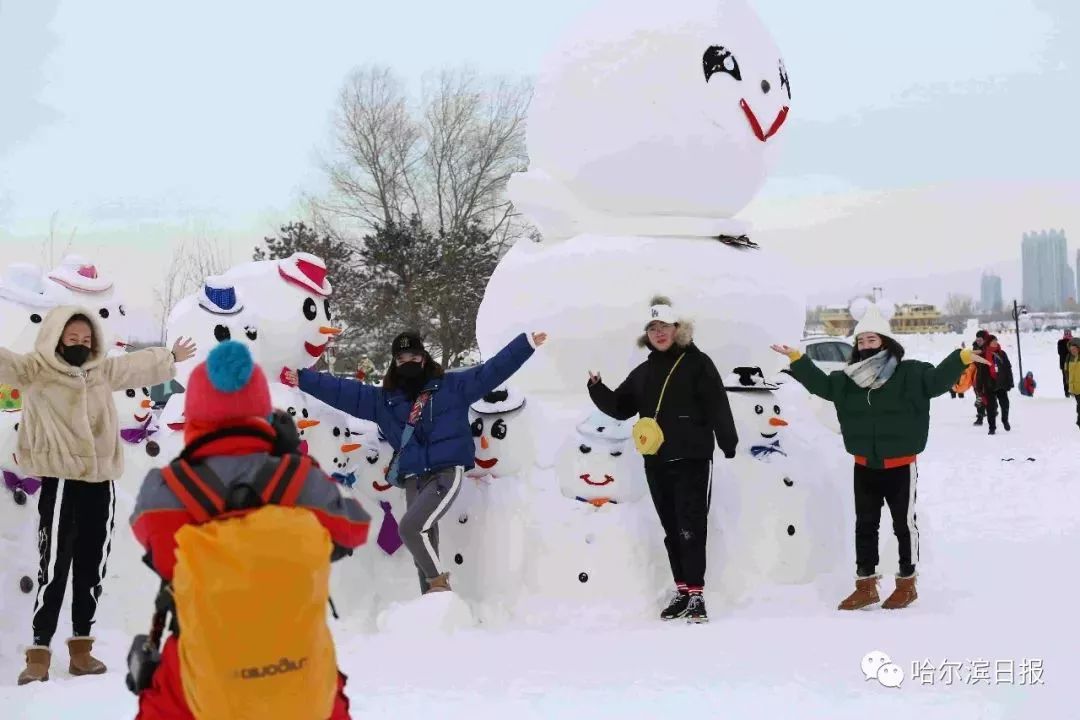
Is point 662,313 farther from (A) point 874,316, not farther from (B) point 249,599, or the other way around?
(B) point 249,599

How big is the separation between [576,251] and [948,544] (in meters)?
3.37

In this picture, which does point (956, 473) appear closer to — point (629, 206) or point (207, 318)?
point (629, 206)

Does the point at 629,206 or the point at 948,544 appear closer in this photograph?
the point at 629,206

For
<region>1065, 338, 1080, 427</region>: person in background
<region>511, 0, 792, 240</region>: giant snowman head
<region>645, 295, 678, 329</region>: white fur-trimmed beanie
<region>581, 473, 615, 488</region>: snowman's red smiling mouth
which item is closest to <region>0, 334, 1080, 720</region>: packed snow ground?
<region>581, 473, 615, 488</region>: snowman's red smiling mouth

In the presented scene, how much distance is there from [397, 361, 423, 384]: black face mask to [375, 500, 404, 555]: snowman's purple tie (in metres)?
0.77

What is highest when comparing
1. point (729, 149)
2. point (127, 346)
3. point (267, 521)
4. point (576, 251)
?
point (729, 149)

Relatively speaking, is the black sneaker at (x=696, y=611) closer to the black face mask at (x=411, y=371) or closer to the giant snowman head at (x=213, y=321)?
the black face mask at (x=411, y=371)

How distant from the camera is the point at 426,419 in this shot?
17.1 ft

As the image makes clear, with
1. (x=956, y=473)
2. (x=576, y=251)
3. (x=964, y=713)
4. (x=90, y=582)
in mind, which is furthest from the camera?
(x=956, y=473)

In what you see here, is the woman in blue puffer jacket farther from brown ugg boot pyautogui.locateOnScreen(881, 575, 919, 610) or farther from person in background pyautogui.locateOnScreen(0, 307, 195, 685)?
brown ugg boot pyautogui.locateOnScreen(881, 575, 919, 610)

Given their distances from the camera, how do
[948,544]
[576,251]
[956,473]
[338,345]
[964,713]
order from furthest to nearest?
[338,345] → [956,473] → [948,544] → [576,251] → [964,713]

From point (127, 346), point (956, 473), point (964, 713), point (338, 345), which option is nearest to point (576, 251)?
point (127, 346)

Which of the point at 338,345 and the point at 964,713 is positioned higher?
the point at 338,345

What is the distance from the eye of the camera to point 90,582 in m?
4.53
